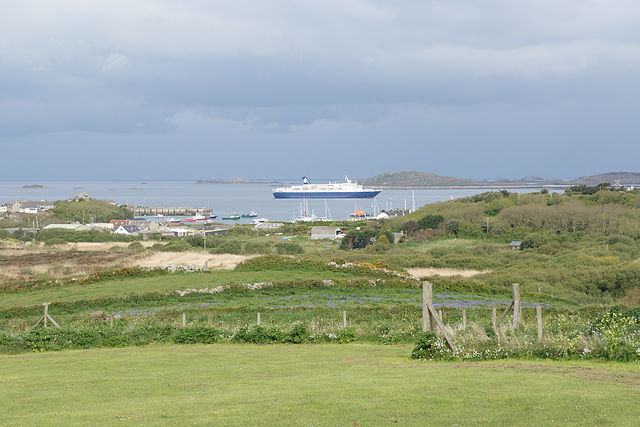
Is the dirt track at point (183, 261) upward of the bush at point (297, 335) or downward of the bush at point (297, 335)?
downward

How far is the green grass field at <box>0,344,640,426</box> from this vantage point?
22.8 ft

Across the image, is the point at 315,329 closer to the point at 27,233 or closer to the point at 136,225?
the point at 27,233

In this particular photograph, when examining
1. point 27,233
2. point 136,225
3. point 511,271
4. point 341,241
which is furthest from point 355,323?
point 136,225

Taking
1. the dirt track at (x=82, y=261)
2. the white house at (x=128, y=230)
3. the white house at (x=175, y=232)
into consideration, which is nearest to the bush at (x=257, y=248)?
the dirt track at (x=82, y=261)

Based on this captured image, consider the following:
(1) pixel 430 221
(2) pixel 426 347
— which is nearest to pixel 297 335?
(2) pixel 426 347

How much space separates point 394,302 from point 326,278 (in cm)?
728

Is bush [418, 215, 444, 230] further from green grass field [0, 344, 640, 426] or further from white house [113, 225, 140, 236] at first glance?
green grass field [0, 344, 640, 426]

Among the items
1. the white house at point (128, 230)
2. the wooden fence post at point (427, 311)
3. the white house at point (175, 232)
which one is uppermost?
the wooden fence post at point (427, 311)

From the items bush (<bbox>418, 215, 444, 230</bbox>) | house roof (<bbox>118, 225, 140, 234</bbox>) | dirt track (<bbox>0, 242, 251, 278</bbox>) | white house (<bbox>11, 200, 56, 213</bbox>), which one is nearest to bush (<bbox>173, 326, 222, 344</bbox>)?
dirt track (<bbox>0, 242, 251, 278</bbox>)

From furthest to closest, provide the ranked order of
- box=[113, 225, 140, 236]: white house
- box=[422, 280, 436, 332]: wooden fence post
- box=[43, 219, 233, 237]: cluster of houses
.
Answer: box=[43, 219, 233, 237]: cluster of houses, box=[113, 225, 140, 236]: white house, box=[422, 280, 436, 332]: wooden fence post

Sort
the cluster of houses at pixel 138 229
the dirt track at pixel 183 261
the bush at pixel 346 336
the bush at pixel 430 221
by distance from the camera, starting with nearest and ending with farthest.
Answer: the bush at pixel 346 336
the dirt track at pixel 183 261
the bush at pixel 430 221
the cluster of houses at pixel 138 229

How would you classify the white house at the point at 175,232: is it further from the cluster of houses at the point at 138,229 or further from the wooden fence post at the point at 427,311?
the wooden fence post at the point at 427,311

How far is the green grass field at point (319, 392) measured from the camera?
22.8ft

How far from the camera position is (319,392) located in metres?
8.41
